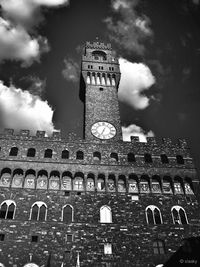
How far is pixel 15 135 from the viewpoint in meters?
29.5

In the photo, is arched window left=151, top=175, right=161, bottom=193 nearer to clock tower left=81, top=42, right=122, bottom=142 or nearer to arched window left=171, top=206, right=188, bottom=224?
arched window left=171, top=206, right=188, bottom=224

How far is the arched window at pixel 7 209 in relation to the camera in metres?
24.3

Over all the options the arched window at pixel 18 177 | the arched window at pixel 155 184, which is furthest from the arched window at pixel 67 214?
the arched window at pixel 155 184

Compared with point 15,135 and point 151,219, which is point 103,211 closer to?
point 151,219

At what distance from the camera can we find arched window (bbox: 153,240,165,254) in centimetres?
2408

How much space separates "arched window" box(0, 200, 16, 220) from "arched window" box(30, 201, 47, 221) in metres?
1.54

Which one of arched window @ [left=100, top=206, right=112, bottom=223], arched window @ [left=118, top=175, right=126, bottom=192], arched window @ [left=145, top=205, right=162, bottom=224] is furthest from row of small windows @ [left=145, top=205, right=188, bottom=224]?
arched window @ [left=100, top=206, right=112, bottom=223]

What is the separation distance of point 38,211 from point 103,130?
11.1m

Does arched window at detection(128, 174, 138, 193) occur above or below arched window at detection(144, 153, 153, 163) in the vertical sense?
below

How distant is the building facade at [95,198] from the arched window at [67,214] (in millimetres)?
83

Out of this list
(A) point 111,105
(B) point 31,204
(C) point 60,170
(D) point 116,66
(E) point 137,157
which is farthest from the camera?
(D) point 116,66

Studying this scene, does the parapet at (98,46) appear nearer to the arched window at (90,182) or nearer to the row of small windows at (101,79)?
the row of small windows at (101,79)

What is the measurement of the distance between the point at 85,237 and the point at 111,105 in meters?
15.6

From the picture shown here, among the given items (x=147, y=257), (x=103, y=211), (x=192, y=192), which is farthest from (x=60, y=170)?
(x=192, y=192)
